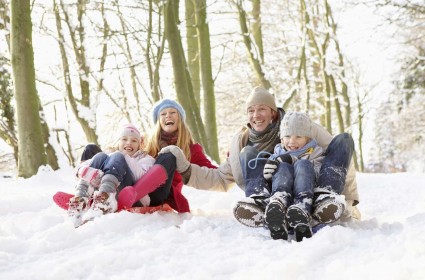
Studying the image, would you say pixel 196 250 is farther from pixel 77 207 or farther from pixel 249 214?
pixel 77 207

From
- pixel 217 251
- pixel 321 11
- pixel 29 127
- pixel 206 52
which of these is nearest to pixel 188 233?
pixel 217 251

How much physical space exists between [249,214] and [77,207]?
117 centimetres

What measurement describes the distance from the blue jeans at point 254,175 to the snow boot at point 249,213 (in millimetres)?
132

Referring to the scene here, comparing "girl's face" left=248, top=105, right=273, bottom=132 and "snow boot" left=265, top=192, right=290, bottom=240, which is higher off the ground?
"girl's face" left=248, top=105, right=273, bottom=132

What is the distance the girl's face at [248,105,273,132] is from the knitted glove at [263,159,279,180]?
1.94ft

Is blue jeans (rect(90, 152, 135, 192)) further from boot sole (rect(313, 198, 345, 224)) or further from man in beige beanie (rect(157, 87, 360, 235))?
boot sole (rect(313, 198, 345, 224))

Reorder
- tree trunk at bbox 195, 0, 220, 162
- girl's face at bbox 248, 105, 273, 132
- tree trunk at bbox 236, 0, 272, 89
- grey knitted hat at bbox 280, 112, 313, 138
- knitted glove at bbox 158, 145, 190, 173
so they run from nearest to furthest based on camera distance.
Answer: grey knitted hat at bbox 280, 112, 313, 138 < knitted glove at bbox 158, 145, 190, 173 < girl's face at bbox 248, 105, 273, 132 < tree trunk at bbox 195, 0, 220, 162 < tree trunk at bbox 236, 0, 272, 89

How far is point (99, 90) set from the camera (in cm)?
1320

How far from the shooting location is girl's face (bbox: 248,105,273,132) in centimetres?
365

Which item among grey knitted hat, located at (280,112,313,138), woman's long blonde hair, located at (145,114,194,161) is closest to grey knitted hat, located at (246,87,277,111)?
grey knitted hat, located at (280,112,313,138)

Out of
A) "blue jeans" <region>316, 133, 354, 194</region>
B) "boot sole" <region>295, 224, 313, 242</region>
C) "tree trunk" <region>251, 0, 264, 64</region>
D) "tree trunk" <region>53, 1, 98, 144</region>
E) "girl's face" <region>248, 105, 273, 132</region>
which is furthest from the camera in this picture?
"tree trunk" <region>251, 0, 264, 64</region>

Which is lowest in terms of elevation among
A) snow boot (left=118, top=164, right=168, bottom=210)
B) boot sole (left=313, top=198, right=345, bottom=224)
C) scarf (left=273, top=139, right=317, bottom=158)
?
boot sole (left=313, top=198, right=345, bottom=224)

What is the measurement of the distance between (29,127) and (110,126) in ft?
39.7

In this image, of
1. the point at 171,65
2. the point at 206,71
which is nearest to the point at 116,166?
the point at 171,65
